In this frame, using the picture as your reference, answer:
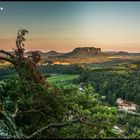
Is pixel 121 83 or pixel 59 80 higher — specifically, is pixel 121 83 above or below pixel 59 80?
below

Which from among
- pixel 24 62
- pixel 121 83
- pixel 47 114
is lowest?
pixel 121 83

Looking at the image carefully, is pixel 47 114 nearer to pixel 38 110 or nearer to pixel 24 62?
pixel 38 110

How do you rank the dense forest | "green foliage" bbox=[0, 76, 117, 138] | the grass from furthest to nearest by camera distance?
1. the grass
2. "green foliage" bbox=[0, 76, 117, 138]
3. the dense forest

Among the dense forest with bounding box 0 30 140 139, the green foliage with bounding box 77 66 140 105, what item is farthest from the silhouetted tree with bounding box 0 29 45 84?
the green foliage with bounding box 77 66 140 105

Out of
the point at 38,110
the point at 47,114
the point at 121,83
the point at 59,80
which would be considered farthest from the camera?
the point at 121,83

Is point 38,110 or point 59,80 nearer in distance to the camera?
point 38,110

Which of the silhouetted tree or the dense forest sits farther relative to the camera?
the silhouetted tree

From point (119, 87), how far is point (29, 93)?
195 ft

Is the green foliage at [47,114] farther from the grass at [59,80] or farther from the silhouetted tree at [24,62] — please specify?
the grass at [59,80]

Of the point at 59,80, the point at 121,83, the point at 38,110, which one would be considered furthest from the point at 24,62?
the point at 121,83

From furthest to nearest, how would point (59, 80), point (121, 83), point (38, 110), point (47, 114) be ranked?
point (121, 83) < point (59, 80) < point (47, 114) < point (38, 110)

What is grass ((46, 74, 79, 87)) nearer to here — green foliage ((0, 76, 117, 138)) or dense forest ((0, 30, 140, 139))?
dense forest ((0, 30, 140, 139))

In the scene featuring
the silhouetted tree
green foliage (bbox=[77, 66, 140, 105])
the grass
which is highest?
the silhouetted tree

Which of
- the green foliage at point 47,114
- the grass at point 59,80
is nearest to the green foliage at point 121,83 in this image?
the grass at point 59,80
